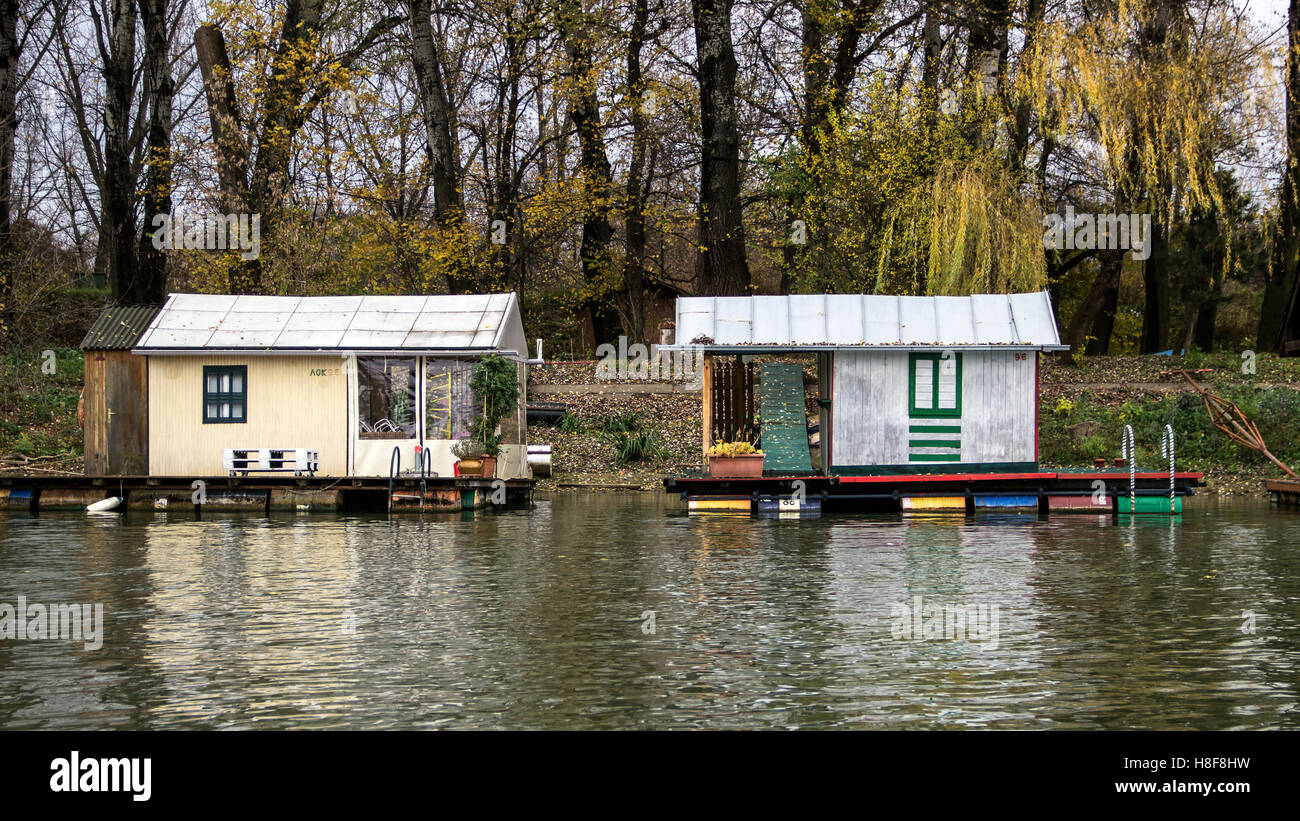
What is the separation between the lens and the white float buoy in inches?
1021

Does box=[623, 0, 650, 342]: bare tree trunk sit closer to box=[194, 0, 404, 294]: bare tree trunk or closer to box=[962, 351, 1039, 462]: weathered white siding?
box=[194, 0, 404, 294]: bare tree trunk

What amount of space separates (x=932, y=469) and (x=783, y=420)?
319 centimetres

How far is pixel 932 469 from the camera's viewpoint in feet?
85.4

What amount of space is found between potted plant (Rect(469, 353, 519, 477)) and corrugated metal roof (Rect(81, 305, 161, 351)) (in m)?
7.76

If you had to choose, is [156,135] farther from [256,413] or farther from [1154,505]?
[1154,505]

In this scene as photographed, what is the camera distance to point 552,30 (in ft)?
130

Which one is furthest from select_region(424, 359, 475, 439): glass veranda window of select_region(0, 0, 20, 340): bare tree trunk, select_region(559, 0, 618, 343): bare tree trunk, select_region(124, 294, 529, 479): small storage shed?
select_region(559, 0, 618, 343): bare tree trunk

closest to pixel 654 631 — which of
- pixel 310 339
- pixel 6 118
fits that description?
pixel 310 339

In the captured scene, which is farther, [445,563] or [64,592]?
[445,563]

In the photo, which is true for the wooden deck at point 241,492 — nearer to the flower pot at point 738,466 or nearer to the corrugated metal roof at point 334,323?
the corrugated metal roof at point 334,323

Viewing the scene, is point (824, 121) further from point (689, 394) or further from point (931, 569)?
point (931, 569)
